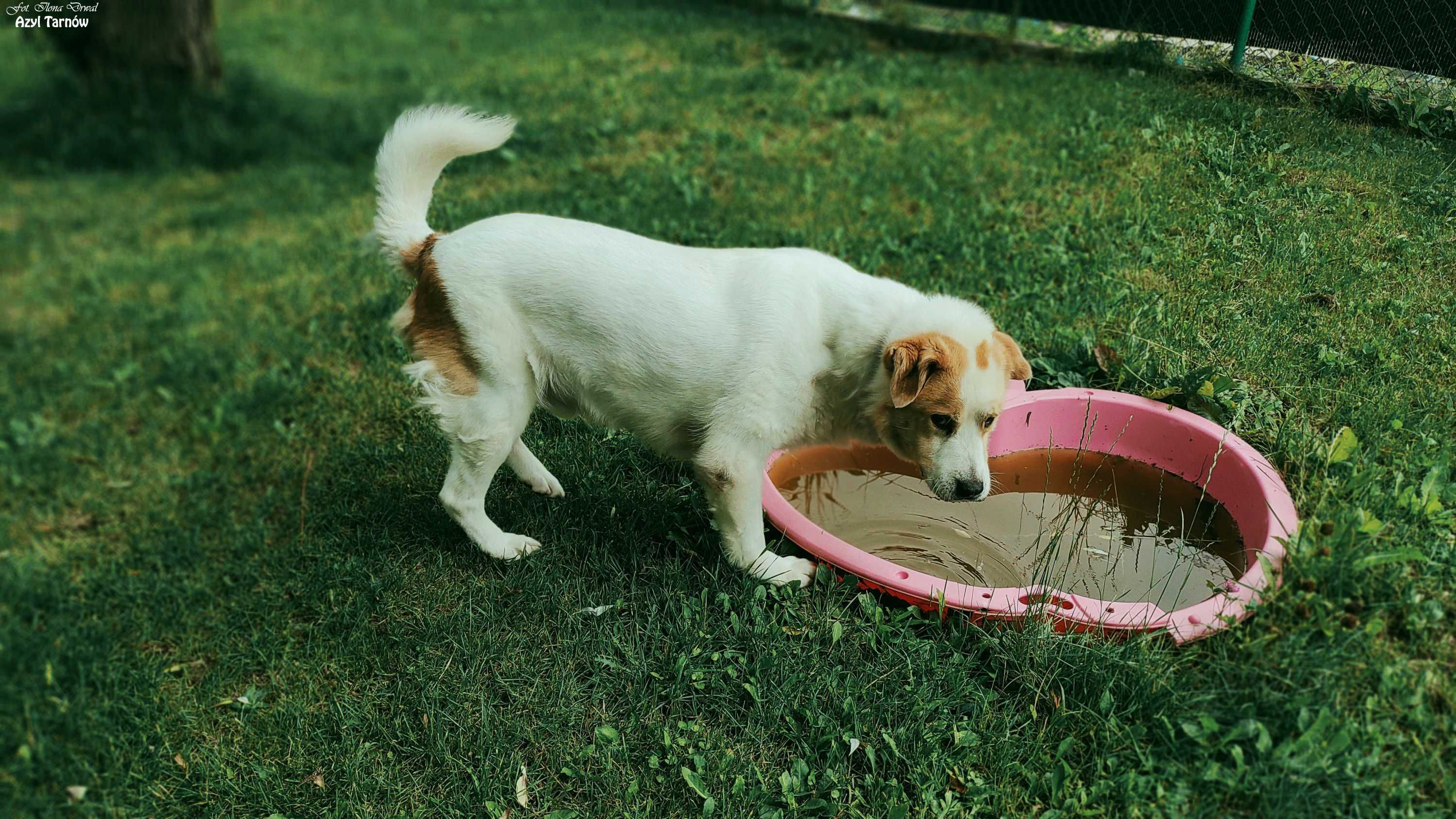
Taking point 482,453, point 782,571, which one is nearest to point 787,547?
point 782,571

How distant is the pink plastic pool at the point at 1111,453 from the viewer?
306cm

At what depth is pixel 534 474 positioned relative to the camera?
4.45m

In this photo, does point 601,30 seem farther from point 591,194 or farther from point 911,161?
point 911,161

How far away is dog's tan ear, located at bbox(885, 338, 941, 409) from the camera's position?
330cm

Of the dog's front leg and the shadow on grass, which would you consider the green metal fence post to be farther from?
the shadow on grass

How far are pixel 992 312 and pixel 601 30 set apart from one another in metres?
7.94

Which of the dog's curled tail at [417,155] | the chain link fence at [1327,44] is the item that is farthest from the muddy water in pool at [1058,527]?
the dog's curled tail at [417,155]

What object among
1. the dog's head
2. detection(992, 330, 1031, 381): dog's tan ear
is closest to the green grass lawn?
the dog's head

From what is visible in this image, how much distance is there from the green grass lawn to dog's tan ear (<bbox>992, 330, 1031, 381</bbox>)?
71cm

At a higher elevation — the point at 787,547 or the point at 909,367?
the point at 909,367

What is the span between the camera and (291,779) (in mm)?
3438

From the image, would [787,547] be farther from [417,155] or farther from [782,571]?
[417,155]

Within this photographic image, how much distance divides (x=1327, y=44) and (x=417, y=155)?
3346mm

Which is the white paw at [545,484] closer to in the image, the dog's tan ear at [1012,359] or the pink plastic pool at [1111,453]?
the pink plastic pool at [1111,453]
